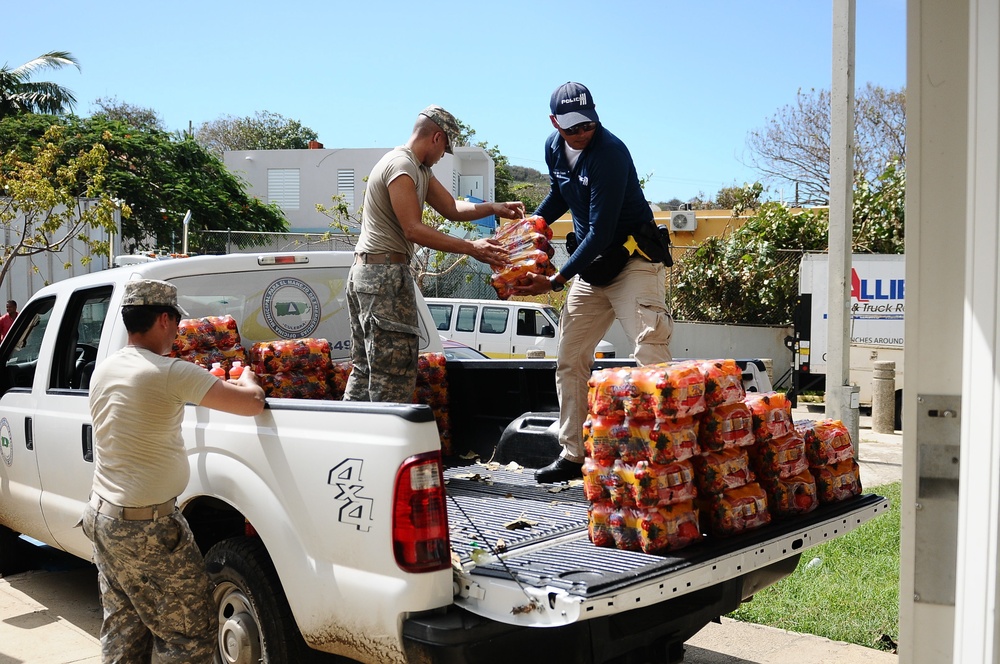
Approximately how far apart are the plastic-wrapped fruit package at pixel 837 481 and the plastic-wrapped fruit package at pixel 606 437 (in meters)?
1.15

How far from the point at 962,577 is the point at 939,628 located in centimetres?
14

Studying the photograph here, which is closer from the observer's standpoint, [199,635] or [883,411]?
[199,635]

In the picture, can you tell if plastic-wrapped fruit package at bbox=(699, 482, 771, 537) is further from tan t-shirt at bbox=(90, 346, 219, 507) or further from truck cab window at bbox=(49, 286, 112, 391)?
truck cab window at bbox=(49, 286, 112, 391)

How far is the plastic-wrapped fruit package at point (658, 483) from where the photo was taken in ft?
10.6

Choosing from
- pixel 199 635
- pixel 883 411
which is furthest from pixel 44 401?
pixel 883 411

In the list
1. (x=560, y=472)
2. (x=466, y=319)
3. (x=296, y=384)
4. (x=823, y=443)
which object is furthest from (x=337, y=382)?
(x=466, y=319)

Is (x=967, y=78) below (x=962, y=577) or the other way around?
the other way around

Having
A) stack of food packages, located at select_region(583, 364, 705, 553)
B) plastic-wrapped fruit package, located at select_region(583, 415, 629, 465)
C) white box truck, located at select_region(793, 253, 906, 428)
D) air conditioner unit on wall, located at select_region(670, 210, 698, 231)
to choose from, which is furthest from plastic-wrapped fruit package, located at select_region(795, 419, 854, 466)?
air conditioner unit on wall, located at select_region(670, 210, 698, 231)

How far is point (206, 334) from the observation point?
16.8 ft

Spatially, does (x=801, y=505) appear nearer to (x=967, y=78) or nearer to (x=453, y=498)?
(x=453, y=498)

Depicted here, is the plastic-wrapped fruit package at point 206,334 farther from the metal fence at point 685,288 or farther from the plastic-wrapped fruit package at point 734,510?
the metal fence at point 685,288

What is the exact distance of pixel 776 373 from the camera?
1844 centimetres

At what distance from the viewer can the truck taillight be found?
9.73ft

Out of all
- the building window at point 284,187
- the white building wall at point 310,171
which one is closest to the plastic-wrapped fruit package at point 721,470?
the white building wall at point 310,171
